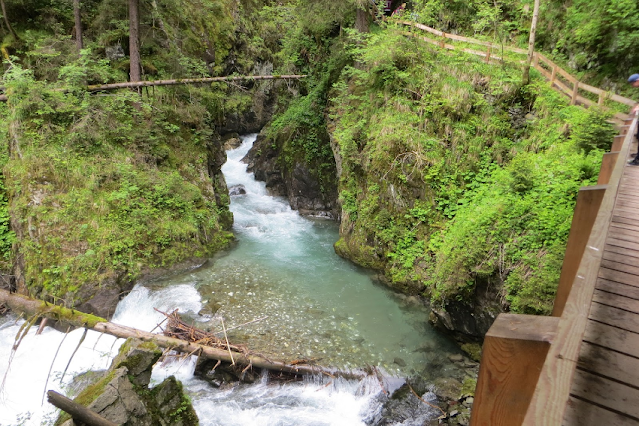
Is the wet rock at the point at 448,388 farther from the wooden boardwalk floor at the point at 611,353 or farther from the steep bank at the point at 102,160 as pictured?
the steep bank at the point at 102,160

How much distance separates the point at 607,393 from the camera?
1.39 m

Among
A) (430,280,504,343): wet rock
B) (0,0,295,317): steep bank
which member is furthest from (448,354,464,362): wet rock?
(0,0,295,317): steep bank

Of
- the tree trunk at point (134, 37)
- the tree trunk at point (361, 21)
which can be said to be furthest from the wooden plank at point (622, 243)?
the tree trunk at point (134, 37)

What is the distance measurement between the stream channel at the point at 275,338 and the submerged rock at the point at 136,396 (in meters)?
0.94

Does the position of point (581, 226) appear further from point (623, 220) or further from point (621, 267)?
point (621, 267)

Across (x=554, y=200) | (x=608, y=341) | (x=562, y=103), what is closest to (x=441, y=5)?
(x=562, y=103)

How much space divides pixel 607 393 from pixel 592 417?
0.19 meters

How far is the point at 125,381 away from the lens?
5168 millimetres

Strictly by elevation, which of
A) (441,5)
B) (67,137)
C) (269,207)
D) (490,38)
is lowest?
(269,207)

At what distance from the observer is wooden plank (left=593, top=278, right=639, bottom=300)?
87.3 inches

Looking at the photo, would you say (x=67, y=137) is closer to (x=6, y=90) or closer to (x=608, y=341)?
(x=6, y=90)

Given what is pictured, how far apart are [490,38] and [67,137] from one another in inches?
664

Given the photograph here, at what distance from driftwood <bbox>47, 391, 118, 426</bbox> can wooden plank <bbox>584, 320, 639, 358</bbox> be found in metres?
5.75

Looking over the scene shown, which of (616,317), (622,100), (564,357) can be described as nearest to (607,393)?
(564,357)
